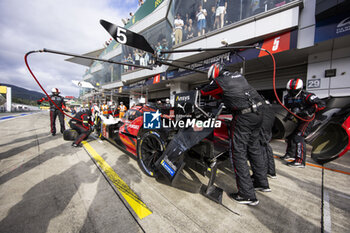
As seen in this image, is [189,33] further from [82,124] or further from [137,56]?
[137,56]

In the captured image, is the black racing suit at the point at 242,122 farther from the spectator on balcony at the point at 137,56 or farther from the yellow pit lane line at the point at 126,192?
the spectator on balcony at the point at 137,56

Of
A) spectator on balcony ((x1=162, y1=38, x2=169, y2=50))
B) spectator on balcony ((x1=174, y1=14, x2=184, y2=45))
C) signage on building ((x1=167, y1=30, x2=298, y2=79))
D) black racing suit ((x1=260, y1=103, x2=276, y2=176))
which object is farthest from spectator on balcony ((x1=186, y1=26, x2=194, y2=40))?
black racing suit ((x1=260, y1=103, x2=276, y2=176))

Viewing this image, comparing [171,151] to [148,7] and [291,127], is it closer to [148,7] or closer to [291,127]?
[291,127]

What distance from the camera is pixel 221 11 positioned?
601cm

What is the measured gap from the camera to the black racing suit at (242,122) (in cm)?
155

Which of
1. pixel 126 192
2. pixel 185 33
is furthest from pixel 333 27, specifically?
pixel 126 192

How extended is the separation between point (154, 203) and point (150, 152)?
0.79 metres

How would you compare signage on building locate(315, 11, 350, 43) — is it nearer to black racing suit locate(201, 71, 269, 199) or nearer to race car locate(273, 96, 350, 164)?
race car locate(273, 96, 350, 164)

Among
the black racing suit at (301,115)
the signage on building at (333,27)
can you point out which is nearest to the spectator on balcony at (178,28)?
the signage on building at (333,27)

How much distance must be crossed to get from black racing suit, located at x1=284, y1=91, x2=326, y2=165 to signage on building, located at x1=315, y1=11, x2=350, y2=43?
103 inches

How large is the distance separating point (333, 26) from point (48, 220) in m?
7.12

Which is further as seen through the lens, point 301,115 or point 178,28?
point 178,28

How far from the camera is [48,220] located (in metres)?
1.23

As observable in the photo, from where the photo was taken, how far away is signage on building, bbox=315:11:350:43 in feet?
11.3
